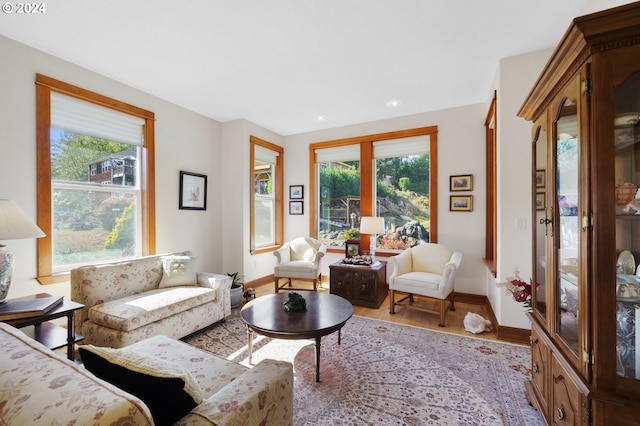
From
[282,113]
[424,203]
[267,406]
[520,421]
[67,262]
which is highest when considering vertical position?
[282,113]

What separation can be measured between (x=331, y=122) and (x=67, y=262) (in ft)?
12.6

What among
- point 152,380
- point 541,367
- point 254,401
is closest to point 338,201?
point 541,367

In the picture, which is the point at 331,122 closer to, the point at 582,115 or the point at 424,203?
the point at 424,203

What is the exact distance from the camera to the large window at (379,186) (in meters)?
4.17

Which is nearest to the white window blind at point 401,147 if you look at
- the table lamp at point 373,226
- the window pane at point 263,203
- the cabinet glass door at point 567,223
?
the table lamp at point 373,226

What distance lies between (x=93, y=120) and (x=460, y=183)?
4541 mm

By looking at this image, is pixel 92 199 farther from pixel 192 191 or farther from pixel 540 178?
pixel 540 178

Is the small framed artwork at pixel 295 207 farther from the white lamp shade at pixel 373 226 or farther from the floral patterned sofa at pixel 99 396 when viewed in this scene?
the floral patterned sofa at pixel 99 396

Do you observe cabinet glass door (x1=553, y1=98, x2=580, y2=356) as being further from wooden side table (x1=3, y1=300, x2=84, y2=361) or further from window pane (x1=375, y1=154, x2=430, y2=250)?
wooden side table (x1=3, y1=300, x2=84, y2=361)

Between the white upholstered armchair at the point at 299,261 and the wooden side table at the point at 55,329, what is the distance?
2362 millimetres

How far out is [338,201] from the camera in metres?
4.86

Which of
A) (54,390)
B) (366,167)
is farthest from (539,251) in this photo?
(366,167)

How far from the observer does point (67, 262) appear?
109 inches

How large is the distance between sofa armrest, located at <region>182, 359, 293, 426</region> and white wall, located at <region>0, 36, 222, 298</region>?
104 inches
